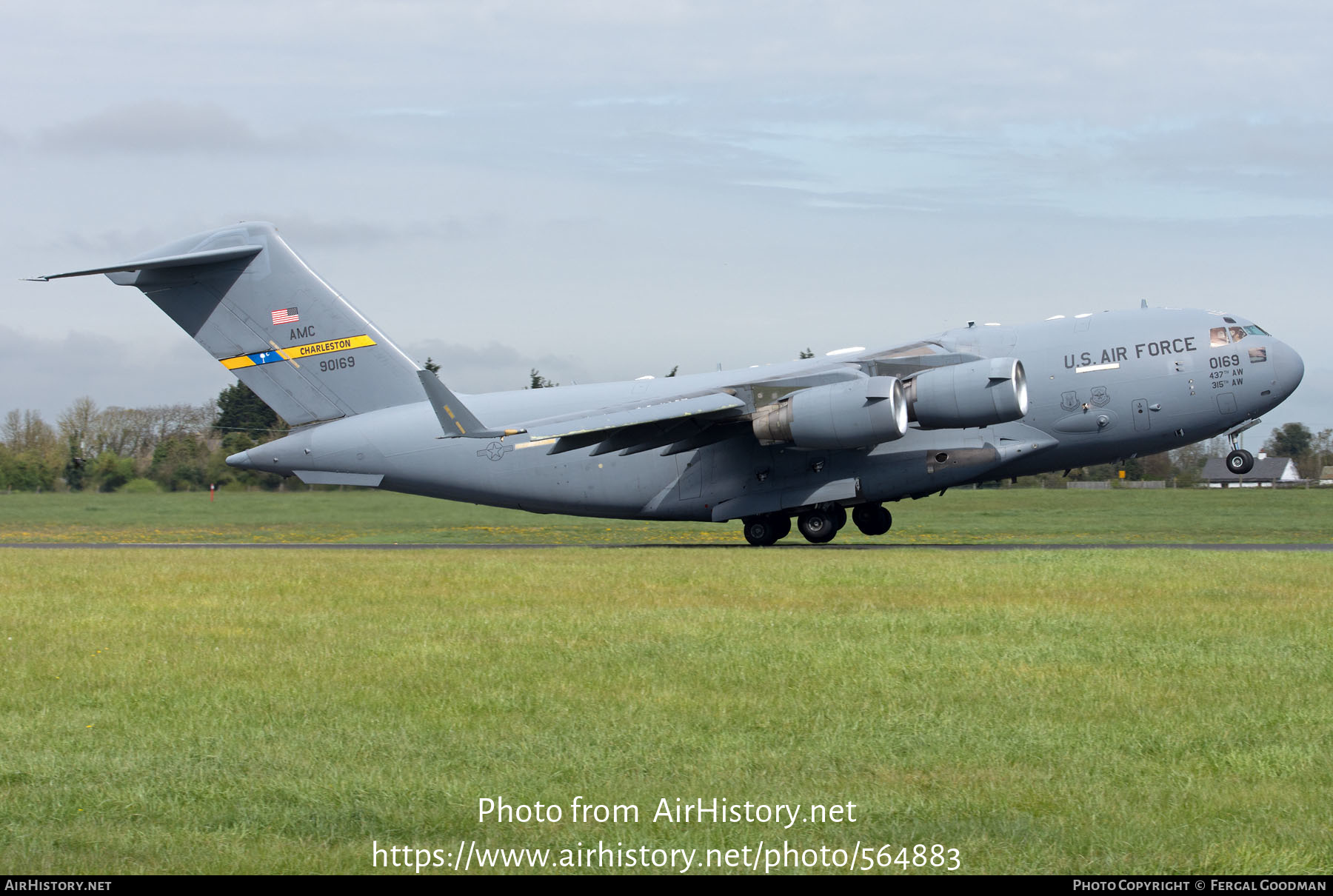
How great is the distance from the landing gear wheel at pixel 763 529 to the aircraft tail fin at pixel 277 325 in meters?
7.45

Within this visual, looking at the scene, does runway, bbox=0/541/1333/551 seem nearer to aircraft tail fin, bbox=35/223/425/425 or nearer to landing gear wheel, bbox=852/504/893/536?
landing gear wheel, bbox=852/504/893/536

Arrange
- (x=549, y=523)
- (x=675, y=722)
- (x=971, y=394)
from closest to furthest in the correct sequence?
(x=675, y=722), (x=971, y=394), (x=549, y=523)

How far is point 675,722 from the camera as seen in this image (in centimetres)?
729

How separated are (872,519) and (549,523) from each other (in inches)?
447

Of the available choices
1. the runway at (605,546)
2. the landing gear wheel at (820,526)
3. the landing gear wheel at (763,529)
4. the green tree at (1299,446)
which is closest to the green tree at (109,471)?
the runway at (605,546)

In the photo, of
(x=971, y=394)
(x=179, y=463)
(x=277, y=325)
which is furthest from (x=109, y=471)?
(x=971, y=394)

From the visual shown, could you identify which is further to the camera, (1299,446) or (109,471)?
(1299,446)

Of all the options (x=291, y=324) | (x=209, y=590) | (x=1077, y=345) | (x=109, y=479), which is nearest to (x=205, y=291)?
(x=291, y=324)

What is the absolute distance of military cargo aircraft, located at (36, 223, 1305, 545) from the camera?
22391 millimetres

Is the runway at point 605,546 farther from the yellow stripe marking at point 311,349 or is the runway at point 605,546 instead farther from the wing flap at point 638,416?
the yellow stripe marking at point 311,349

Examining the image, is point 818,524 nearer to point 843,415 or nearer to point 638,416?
point 843,415

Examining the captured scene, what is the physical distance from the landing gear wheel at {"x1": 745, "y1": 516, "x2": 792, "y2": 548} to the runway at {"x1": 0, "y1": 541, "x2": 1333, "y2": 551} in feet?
0.75

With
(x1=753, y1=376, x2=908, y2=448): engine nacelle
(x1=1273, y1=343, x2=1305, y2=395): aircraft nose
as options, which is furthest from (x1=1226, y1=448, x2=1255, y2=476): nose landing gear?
(x1=753, y1=376, x2=908, y2=448): engine nacelle

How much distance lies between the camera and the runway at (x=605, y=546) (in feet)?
75.9
